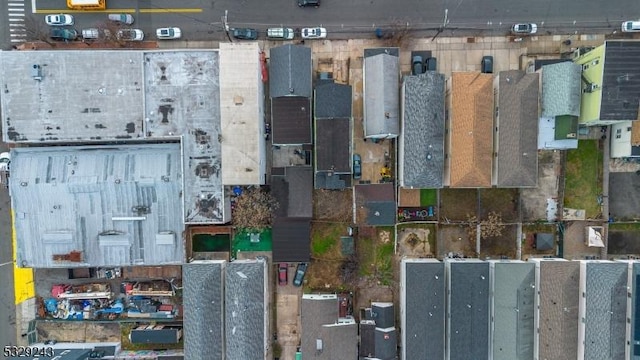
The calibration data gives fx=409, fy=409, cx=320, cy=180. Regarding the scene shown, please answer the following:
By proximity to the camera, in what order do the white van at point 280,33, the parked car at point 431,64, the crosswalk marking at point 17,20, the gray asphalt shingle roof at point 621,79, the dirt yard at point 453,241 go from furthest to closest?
the dirt yard at point 453,241, the crosswalk marking at point 17,20, the white van at point 280,33, the parked car at point 431,64, the gray asphalt shingle roof at point 621,79

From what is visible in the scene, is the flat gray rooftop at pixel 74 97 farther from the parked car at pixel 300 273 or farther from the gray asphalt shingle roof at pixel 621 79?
the gray asphalt shingle roof at pixel 621 79

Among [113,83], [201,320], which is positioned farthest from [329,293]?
[113,83]

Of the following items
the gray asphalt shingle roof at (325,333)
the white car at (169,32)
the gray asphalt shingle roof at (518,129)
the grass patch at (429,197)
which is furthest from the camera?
the grass patch at (429,197)

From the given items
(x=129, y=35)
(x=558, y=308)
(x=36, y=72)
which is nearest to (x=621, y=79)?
(x=558, y=308)

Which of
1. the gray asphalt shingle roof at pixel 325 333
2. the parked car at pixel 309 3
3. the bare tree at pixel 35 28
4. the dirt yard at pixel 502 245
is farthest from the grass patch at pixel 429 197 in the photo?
the bare tree at pixel 35 28

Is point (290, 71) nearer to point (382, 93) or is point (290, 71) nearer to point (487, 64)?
point (382, 93)

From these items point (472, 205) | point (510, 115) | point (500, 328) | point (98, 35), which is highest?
point (98, 35)

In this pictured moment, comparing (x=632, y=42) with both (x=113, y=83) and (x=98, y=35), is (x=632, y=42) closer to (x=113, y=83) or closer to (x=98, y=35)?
(x=113, y=83)

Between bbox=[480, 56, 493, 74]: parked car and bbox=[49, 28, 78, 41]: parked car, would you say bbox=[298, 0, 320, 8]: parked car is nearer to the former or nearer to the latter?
bbox=[480, 56, 493, 74]: parked car
